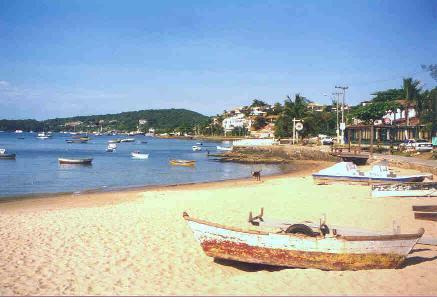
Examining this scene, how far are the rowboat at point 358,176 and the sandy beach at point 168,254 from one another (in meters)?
4.00

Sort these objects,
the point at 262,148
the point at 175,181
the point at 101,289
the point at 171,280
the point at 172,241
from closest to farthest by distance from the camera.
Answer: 1. the point at 101,289
2. the point at 171,280
3. the point at 172,241
4. the point at 175,181
5. the point at 262,148

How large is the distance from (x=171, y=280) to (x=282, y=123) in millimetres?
77493

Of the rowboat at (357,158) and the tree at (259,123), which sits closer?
the rowboat at (357,158)

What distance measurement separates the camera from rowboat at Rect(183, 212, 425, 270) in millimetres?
9258

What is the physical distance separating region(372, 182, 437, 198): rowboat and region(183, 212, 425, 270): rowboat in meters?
10.8

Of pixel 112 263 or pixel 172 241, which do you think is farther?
pixel 172 241

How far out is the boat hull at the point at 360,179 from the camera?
2236 cm

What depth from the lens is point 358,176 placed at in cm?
2445

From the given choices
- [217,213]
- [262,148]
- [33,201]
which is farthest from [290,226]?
[262,148]

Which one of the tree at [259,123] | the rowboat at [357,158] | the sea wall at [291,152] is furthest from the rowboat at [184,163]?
the tree at [259,123]

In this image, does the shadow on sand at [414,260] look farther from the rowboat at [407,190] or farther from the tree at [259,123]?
the tree at [259,123]

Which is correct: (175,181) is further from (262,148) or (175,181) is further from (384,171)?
(262,148)

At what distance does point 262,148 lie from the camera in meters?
71.1

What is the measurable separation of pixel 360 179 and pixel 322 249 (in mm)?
16190
